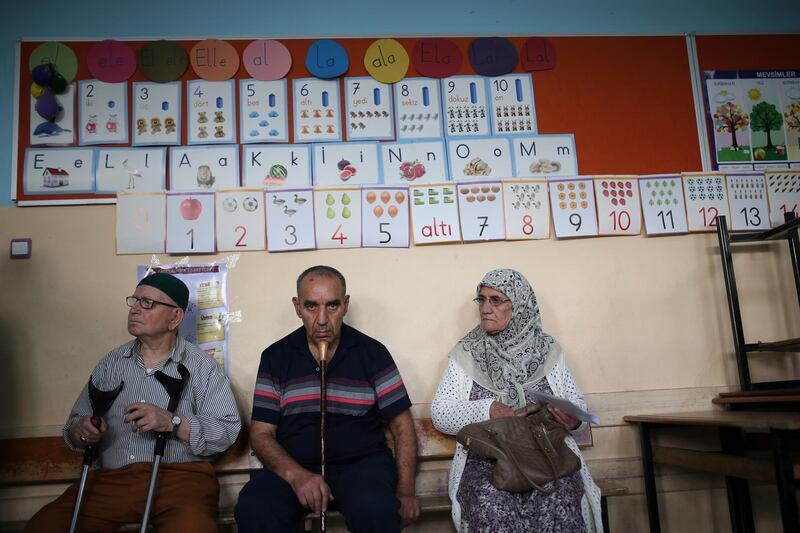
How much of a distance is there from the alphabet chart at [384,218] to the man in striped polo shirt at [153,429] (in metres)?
0.91

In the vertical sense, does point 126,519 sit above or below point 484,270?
below

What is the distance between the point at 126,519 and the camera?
2.33 m

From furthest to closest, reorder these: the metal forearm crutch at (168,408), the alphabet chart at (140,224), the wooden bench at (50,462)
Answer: the alphabet chart at (140,224)
the wooden bench at (50,462)
the metal forearm crutch at (168,408)

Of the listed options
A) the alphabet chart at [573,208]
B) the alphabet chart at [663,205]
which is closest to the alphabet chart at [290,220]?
the alphabet chart at [573,208]

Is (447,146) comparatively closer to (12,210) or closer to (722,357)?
(722,357)

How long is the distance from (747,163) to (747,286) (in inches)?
25.9

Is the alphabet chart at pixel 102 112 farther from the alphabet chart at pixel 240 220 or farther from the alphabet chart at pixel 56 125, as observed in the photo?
the alphabet chart at pixel 240 220

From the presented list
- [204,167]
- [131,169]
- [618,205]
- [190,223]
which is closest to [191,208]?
[190,223]

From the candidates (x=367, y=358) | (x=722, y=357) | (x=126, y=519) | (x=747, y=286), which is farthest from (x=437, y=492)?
(x=747, y=286)

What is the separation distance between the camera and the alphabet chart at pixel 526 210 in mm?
3109

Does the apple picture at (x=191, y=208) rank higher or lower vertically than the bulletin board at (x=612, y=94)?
lower

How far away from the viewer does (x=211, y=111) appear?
3113 mm

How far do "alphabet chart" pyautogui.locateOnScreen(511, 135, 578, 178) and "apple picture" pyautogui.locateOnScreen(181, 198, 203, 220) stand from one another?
1602mm

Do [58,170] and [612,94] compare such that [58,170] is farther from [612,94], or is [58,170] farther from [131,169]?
[612,94]
